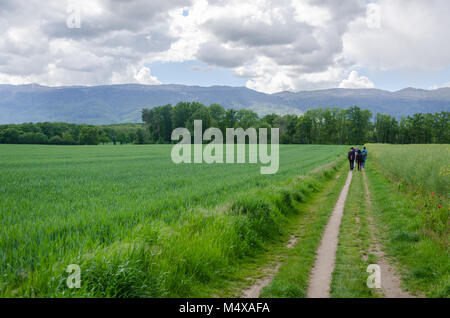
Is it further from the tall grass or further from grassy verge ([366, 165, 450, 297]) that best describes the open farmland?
the tall grass

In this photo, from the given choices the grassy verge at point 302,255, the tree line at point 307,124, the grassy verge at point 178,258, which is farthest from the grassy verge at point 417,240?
the tree line at point 307,124

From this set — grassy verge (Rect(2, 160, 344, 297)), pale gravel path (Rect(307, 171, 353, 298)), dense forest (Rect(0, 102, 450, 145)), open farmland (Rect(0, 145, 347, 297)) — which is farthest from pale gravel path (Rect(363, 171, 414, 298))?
dense forest (Rect(0, 102, 450, 145))

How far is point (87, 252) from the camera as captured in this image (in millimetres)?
5047

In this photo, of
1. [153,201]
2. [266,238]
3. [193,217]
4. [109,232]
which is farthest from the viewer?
[153,201]

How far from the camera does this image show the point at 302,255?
7.34 meters

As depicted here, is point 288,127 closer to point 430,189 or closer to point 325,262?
point 430,189

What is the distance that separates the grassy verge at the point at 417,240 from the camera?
228 inches

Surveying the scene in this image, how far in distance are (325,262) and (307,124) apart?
138970mm

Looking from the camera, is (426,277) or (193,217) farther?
(193,217)

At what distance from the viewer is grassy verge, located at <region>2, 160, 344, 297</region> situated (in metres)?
4.28
